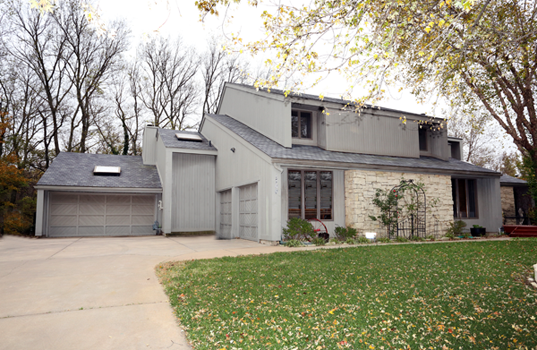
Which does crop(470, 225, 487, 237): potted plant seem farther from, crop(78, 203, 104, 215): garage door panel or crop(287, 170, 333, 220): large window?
crop(78, 203, 104, 215): garage door panel

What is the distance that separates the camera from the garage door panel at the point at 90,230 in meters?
16.3

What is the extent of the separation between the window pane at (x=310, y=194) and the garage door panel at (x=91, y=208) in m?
10.4

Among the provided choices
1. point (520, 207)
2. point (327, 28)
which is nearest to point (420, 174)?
point (327, 28)

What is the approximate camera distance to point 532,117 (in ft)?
44.0

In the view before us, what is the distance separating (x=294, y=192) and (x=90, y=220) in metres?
10.5

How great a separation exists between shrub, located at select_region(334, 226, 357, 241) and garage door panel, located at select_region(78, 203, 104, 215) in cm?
1153

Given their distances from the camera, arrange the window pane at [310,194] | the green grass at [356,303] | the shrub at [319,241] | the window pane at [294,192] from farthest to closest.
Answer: the window pane at [310,194] → the window pane at [294,192] → the shrub at [319,241] → the green grass at [356,303]

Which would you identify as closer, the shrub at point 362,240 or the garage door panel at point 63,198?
the shrub at point 362,240

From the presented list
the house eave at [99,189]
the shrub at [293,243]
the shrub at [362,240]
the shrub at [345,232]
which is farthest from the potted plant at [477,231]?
the house eave at [99,189]

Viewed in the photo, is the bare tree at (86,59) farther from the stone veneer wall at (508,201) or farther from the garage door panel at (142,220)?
the stone veneer wall at (508,201)

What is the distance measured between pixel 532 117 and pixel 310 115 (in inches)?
340

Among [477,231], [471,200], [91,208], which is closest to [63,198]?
[91,208]

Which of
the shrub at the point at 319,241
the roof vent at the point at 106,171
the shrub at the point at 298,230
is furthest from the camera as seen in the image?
the roof vent at the point at 106,171

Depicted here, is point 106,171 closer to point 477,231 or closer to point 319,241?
point 319,241
